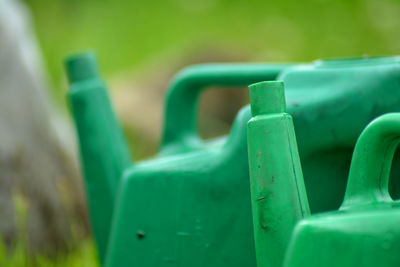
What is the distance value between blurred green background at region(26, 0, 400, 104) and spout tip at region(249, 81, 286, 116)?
2.55m

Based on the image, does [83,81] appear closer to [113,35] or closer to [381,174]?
[381,174]

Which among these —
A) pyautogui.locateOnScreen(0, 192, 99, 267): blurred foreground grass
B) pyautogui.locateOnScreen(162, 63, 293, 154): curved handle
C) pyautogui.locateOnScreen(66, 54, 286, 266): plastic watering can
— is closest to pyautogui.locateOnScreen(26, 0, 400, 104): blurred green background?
pyautogui.locateOnScreen(0, 192, 99, 267): blurred foreground grass

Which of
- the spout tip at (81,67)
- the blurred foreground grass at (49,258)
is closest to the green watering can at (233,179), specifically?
the spout tip at (81,67)

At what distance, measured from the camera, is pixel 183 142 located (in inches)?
40.9

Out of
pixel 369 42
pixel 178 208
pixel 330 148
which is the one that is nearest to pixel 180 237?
pixel 178 208

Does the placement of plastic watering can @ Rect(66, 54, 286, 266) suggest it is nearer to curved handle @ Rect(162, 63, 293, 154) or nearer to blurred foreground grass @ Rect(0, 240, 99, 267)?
curved handle @ Rect(162, 63, 293, 154)

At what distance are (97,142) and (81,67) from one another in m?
0.10

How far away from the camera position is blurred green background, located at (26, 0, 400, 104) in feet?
10.6

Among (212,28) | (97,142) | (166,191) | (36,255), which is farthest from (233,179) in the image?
(212,28)

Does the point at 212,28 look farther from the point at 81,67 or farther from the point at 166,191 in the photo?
the point at 166,191

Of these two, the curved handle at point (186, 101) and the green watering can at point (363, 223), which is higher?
the curved handle at point (186, 101)

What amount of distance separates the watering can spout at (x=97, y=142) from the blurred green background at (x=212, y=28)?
213 cm

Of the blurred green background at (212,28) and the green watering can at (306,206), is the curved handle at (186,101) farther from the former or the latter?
the blurred green background at (212,28)

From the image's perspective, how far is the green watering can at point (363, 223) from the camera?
1.51 ft
